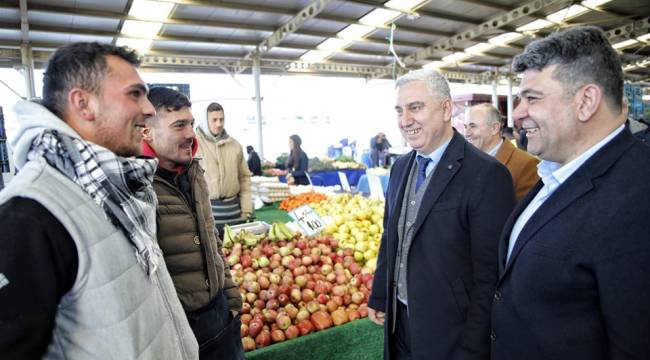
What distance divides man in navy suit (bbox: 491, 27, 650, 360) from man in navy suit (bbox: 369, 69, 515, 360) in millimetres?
185

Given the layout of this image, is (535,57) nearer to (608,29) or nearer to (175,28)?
(175,28)

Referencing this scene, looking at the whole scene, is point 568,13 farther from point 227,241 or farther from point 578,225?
point 578,225

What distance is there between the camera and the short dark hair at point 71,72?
0.99m

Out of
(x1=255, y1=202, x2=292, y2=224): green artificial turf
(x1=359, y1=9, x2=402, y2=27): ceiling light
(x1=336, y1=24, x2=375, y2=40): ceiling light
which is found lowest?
(x1=255, y1=202, x2=292, y2=224): green artificial turf

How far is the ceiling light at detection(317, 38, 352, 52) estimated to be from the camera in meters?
11.5

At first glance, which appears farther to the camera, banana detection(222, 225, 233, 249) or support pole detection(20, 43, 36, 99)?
support pole detection(20, 43, 36, 99)

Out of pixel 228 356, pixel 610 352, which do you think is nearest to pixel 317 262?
pixel 228 356

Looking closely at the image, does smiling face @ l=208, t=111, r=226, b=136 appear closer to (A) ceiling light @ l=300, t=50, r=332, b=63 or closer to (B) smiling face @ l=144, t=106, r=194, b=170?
(B) smiling face @ l=144, t=106, r=194, b=170

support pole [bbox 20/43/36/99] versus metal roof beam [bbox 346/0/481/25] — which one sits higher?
metal roof beam [bbox 346/0/481/25]

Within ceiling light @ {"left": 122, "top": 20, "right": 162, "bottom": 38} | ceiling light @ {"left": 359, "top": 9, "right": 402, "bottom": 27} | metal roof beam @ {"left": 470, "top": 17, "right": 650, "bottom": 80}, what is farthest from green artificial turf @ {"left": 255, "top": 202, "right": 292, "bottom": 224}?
metal roof beam @ {"left": 470, "top": 17, "right": 650, "bottom": 80}

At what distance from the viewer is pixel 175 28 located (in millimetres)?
9125

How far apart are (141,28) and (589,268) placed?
399 inches

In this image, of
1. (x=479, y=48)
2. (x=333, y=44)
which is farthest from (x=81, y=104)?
(x=479, y=48)

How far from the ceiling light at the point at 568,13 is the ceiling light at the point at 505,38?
1.55 m
